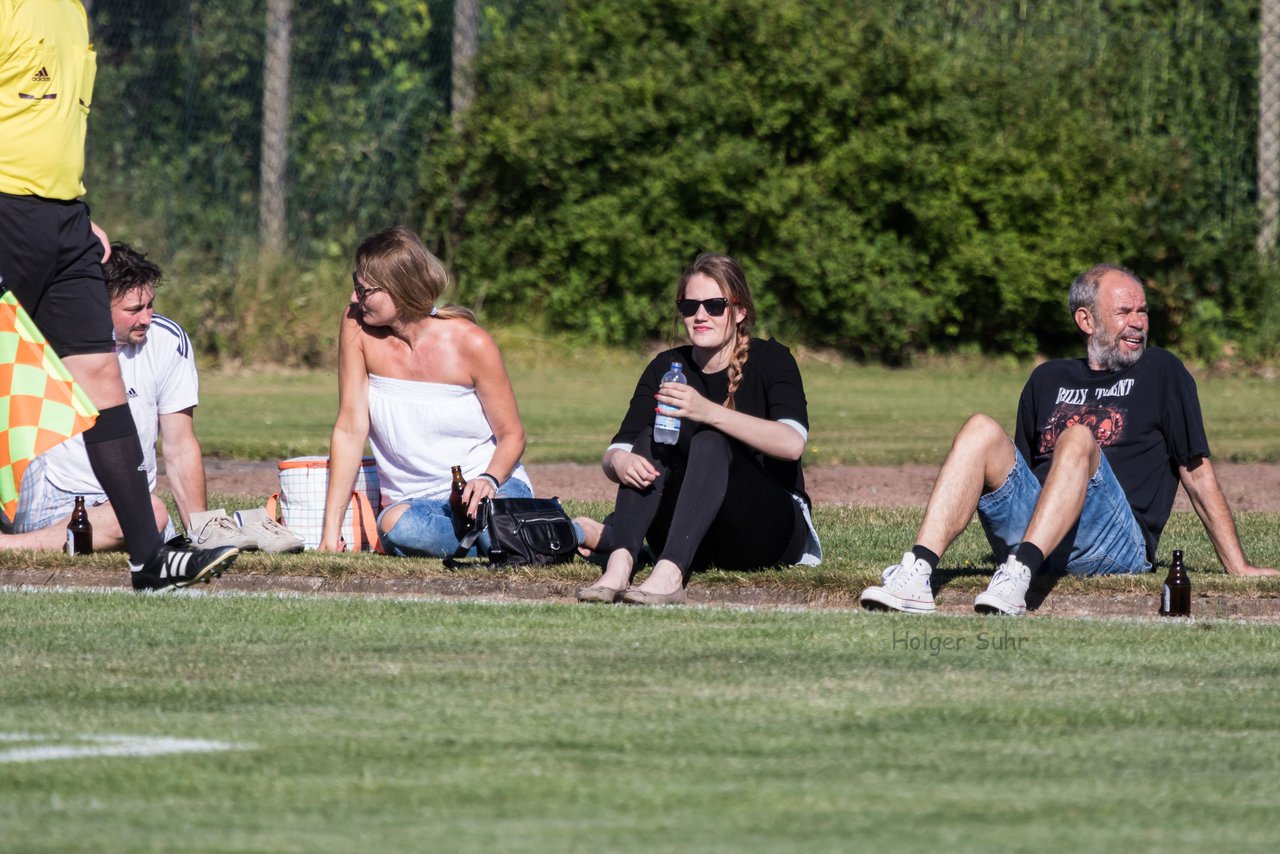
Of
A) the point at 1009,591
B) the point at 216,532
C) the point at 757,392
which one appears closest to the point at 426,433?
the point at 216,532

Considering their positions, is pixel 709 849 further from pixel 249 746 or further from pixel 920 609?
pixel 920 609

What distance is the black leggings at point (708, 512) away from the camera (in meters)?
6.57

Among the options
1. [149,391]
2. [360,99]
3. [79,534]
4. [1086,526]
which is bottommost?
[79,534]

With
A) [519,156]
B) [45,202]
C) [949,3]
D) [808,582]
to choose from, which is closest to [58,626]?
[45,202]

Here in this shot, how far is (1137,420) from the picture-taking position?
6.88 m

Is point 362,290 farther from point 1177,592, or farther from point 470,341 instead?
point 1177,592

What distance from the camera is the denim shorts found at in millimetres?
6613

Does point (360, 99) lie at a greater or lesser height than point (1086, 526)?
greater

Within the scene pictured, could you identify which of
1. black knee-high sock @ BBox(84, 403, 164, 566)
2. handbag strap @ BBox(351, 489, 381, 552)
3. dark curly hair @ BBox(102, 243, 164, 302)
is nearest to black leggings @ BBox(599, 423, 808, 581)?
handbag strap @ BBox(351, 489, 381, 552)

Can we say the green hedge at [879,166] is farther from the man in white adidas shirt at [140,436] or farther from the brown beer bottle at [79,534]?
the brown beer bottle at [79,534]

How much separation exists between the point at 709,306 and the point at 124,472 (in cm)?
202

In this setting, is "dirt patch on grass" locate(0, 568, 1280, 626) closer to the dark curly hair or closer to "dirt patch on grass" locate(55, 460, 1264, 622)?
Result: "dirt patch on grass" locate(55, 460, 1264, 622)
